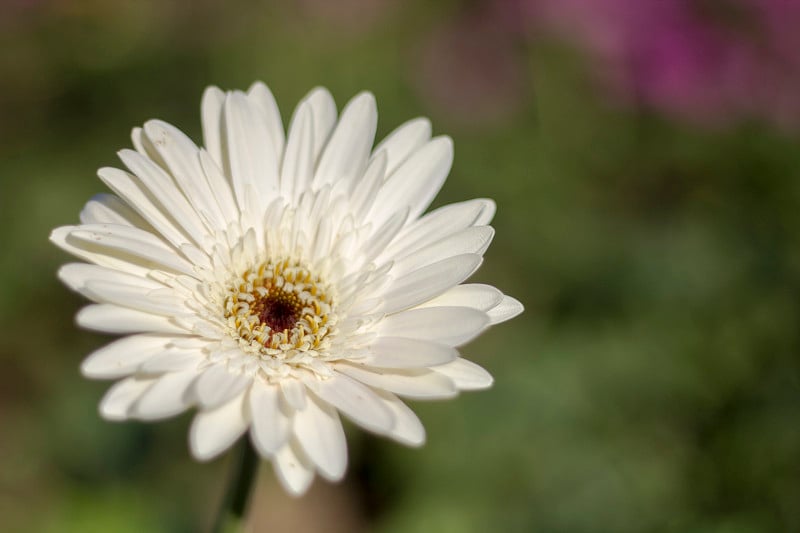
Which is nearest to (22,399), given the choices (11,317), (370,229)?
(11,317)

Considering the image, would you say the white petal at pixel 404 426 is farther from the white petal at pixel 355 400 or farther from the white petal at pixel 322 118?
the white petal at pixel 322 118

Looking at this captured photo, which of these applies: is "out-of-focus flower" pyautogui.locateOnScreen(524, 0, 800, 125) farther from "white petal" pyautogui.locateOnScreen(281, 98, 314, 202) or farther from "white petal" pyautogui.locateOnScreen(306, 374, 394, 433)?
"white petal" pyautogui.locateOnScreen(306, 374, 394, 433)

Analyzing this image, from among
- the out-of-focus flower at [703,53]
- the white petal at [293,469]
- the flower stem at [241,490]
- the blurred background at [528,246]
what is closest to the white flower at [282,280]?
the white petal at [293,469]

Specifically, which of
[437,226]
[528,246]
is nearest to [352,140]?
[437,226]

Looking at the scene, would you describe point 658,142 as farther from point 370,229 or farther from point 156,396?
point 156,396

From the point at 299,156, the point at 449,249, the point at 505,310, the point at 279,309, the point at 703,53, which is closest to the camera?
the point at 505,310

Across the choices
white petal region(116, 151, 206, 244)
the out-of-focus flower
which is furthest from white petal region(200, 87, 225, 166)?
the out-of-focus flower

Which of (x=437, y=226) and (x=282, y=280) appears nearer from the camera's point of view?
(x=437, y=226)

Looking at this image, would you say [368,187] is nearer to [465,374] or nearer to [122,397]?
[465,374]
